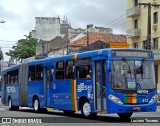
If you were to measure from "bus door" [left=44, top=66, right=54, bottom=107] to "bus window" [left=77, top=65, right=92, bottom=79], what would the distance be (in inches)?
125

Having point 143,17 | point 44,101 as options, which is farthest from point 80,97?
point 143,17

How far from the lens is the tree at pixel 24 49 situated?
94.7 meters

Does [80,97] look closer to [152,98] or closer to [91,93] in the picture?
[91,93]

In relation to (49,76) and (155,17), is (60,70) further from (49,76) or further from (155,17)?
(155,17)

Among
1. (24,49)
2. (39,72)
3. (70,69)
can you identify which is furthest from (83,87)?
(24,49)

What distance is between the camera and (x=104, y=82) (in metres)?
17.9

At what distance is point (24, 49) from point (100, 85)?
77581 mm

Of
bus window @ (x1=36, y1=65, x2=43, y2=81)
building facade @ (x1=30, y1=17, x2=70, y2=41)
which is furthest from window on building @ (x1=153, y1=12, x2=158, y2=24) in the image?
building facade @ (x1=30, y1=17, x2=70, y2=41)

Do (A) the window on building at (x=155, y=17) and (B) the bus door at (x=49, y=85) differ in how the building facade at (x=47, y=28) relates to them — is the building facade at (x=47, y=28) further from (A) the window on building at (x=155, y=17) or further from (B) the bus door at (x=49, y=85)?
(B) the bus door at (x=49, y=85)

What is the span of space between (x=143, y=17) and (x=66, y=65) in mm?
32260

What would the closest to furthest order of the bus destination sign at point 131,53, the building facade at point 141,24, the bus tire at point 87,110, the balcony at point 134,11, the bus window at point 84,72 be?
the bus destination sign at point 131,53 < the bus tire at point 87,110 < the bus window at point 84,72 < the building facade at point 141,24 < the balcony at point 134,11

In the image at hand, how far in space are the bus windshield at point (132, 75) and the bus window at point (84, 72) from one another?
5.41ft

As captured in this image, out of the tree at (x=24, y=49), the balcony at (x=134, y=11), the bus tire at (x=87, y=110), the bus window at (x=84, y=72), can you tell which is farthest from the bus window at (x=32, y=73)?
the tree at (x=24, y=49)

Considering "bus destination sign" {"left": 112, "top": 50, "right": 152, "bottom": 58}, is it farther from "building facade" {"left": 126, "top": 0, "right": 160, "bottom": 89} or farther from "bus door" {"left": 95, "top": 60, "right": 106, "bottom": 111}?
"building facade" {"left": 126, "top": 0, "right": 160, "bottom": 89}
